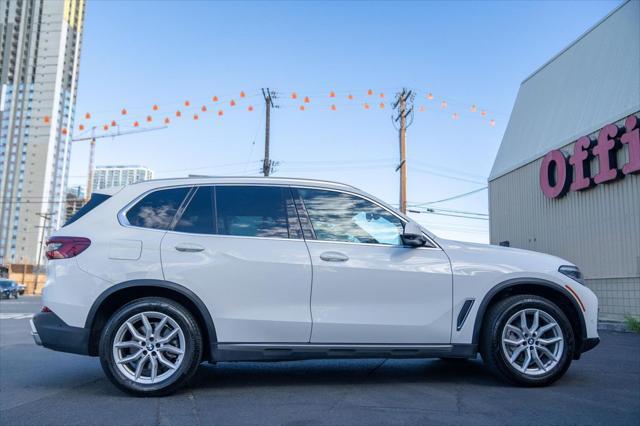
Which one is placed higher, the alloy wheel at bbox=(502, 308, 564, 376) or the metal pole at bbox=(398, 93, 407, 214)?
the metal pole at bbox=(398, 93, 407, 214)

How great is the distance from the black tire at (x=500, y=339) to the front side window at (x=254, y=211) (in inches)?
71.7

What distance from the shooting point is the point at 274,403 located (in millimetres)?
3811

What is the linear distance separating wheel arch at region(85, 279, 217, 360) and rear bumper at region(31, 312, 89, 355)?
0.18 feet

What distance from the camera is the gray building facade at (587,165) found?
12.6 m

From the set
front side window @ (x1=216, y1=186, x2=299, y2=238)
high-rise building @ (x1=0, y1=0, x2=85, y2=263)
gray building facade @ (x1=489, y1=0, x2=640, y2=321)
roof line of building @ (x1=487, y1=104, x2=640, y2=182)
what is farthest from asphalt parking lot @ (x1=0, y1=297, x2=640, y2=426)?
high-rise building @ (x1=0, y1=0, x2=85, y2=263)

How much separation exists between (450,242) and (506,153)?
15.3m

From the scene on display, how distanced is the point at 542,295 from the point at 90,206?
4069 millimetres

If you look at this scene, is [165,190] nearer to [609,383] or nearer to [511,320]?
[511,320]

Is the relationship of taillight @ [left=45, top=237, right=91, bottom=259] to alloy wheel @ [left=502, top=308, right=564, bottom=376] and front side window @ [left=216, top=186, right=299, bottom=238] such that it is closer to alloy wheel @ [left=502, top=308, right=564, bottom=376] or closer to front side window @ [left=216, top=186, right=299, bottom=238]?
front side window @ [left=216, top=186, right=299, bottom=238]

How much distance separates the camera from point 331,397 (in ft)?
13.0

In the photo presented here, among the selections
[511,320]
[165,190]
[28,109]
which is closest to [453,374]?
[511,320]

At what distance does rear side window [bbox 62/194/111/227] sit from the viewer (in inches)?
175

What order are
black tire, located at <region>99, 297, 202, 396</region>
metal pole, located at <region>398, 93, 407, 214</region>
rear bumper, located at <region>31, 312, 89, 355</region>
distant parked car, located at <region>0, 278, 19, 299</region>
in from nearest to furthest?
black tire, located at <region>99, 297, 202, 396</region>, rear bumper, located at <region>31, 312, 89, 355</region>, metal pole, located at <region>398, 93, 407, 214</region>, distant parked car, located at <region>0, 278, 19, 299</region>

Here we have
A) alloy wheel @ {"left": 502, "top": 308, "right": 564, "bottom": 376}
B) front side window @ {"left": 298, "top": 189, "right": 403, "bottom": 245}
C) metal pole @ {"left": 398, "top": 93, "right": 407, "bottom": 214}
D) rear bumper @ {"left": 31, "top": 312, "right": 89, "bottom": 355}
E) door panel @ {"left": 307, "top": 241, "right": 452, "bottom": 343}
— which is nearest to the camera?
A: rear bumper @ {"left": 31, "top": 312, "right": 89, "bottom": 355}
